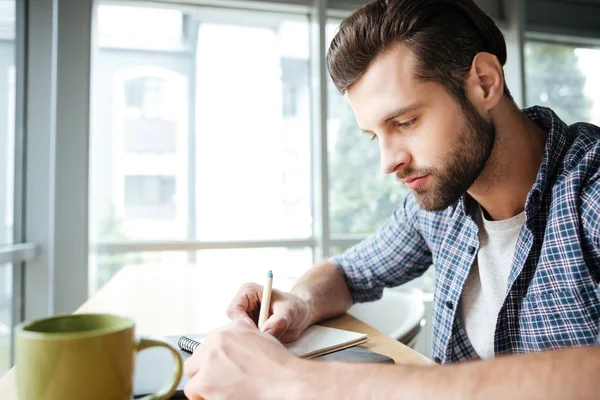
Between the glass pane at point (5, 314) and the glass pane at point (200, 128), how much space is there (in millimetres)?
429

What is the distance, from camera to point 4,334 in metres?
2.18

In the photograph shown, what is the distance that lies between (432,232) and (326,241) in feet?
5.28

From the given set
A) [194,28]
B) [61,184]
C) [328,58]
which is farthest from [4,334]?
[328,58]

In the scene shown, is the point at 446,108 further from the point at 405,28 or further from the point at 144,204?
the point at 144,204

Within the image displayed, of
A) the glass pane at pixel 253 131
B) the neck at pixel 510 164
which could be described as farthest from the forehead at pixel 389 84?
the glass pane at pixel 253 131

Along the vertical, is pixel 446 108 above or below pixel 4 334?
above

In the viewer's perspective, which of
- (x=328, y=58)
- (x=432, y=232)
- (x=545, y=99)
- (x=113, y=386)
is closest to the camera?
(x=113, y=386)

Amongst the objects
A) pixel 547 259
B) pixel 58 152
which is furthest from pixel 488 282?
pixel 58 152

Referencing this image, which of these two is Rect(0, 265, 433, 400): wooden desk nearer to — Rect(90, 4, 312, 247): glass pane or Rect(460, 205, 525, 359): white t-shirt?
Rect(460, 205, 525, 359): white t-shirt

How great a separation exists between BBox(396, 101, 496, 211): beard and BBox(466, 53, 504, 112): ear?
27 millimetres

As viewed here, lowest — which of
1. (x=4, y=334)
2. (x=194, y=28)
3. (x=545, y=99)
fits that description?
(x=4, y=334)

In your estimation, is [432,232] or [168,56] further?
[168,56]

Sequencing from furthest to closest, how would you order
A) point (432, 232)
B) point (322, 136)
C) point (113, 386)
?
point (322, 136)
point (432, 232)
point (113, 386)

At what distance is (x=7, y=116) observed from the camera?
2.21m
